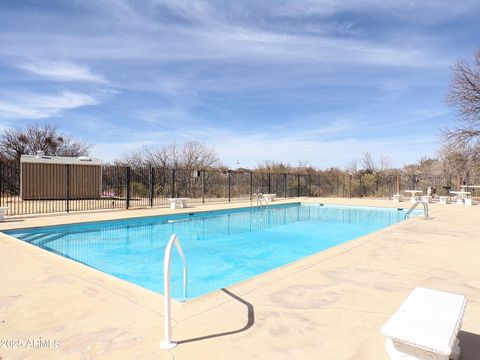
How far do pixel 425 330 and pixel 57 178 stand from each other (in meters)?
17.5

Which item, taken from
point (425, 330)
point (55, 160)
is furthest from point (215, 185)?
point (425, 330)

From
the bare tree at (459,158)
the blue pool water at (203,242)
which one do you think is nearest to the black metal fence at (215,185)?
the bare tree at (459,158)

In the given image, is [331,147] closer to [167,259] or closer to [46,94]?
[46,94]

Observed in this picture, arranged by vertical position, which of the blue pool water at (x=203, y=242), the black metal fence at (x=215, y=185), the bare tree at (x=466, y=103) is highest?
the bare tree at (x=466, y=103)

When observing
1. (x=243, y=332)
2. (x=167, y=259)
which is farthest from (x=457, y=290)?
(x=167, y=259)

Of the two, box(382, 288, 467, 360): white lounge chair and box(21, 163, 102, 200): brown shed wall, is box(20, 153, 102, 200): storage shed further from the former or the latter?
box(382, 288, 467, 360): white lounge chair

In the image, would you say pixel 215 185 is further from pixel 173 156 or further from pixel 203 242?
pixel 203 242

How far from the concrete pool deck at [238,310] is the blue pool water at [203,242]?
4.91 feet

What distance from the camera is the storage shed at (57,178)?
49.8ft

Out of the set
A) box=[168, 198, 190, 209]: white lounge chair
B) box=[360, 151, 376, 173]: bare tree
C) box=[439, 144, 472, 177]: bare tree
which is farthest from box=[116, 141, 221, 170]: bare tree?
box=[439, 144, 472, 177]: bare tree

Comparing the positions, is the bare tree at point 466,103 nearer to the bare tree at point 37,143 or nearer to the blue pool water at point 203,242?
the blue pool water at point 203,242

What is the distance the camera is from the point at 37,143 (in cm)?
2159

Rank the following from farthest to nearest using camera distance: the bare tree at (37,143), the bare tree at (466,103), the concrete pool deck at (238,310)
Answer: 1. the bare tree at (37,143)
2. the bare tree at (466,103)
3. the concrete pool deck at (238,310)

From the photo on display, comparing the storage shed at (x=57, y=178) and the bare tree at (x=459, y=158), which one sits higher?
the bare tree at (x=459, y=158)
